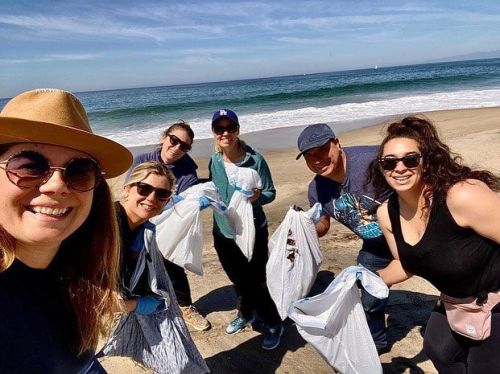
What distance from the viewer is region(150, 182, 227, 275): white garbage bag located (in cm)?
296

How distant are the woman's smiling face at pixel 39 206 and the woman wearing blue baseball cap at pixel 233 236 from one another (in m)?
1.90

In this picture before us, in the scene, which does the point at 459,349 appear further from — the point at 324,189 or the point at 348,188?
the point at 324,189

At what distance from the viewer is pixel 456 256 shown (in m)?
1.79

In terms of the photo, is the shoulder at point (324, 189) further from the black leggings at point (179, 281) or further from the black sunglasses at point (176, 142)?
the black leggings at point (179, 281)

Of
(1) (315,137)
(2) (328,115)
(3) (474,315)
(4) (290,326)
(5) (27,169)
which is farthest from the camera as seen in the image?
(2) (328,115)

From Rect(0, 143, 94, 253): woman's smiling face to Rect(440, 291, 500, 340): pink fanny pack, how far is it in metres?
1.85

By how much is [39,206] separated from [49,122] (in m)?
0.25

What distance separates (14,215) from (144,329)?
4.59 ft

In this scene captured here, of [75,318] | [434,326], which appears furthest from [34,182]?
[434,326]

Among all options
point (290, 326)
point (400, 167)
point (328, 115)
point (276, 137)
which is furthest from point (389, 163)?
point (328, 115)

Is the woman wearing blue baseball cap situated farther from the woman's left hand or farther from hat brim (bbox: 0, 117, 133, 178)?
hat brim (bbox: 0, 117, 133, 178)

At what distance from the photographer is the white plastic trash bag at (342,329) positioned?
226 cm

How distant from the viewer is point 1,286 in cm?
116

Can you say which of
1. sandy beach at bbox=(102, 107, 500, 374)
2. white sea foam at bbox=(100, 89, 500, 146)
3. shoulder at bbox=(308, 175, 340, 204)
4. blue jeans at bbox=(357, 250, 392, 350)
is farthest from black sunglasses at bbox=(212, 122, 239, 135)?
white sea foam at bbox=(100, 89, 500, 146)
